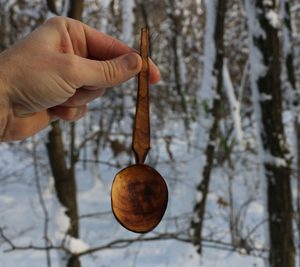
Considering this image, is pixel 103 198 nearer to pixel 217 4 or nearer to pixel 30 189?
pixel 30 189

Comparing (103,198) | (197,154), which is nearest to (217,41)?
(197,154)

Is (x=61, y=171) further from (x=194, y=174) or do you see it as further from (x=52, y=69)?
(x=52, y=69)

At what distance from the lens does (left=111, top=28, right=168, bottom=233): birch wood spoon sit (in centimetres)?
113

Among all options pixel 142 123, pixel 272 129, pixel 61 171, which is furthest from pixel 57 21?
pixel 272 129

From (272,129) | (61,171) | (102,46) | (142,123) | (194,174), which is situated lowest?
(194,174)

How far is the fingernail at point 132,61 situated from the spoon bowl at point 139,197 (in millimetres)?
264

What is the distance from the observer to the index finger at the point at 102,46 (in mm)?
1433

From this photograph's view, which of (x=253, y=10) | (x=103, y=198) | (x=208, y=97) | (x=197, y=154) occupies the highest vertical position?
(x=253, y=10)

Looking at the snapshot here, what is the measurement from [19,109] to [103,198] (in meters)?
8.74

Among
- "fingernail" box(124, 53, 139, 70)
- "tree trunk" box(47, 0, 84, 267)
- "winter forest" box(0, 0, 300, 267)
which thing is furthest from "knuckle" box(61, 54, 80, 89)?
→ "tree trunk" box(47, 0, 84, 267)

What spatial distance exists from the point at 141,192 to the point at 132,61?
0.35m

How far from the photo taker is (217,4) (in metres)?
5.28

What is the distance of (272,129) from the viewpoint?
3.93 meters

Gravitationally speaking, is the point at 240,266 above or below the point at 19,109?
below
